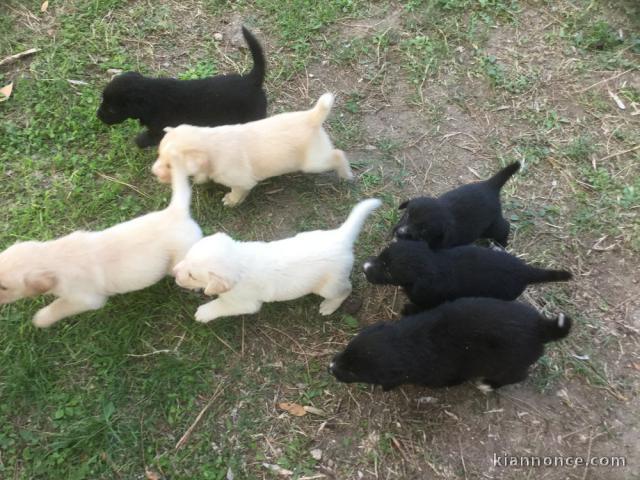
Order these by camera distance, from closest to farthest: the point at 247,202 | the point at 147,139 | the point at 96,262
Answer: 1. the point at 96,262
2. the point at 247,202
3. the point at 147,139

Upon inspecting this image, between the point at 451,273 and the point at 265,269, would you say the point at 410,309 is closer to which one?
the point at 451,273

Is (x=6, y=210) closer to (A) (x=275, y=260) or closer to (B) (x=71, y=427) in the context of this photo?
(B) (x=71, y=427)

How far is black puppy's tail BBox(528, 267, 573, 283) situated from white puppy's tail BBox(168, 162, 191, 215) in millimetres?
2554

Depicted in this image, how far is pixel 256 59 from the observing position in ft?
14.2

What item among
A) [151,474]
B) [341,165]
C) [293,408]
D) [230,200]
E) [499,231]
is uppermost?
[341,165]

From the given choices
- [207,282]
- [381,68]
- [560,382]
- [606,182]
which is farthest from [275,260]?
[606,182]

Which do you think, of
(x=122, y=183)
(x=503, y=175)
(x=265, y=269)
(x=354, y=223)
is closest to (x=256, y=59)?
(x=122, y=183)

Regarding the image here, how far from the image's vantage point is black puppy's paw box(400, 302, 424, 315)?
12.0 ft

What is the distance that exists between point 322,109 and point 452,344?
207 centimetres

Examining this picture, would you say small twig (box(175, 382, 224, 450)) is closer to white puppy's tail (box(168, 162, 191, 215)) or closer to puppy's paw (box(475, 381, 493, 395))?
white puppy's tail (box(168, 162, 191, 215))

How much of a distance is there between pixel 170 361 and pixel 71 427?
30.4 inches

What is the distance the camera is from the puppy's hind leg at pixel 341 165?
14.2ft

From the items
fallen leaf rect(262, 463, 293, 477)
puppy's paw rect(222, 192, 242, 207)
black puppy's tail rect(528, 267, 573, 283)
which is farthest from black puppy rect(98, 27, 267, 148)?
fallen leaf rect(262, 463, 293, 477)

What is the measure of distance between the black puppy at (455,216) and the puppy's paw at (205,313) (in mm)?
1561
